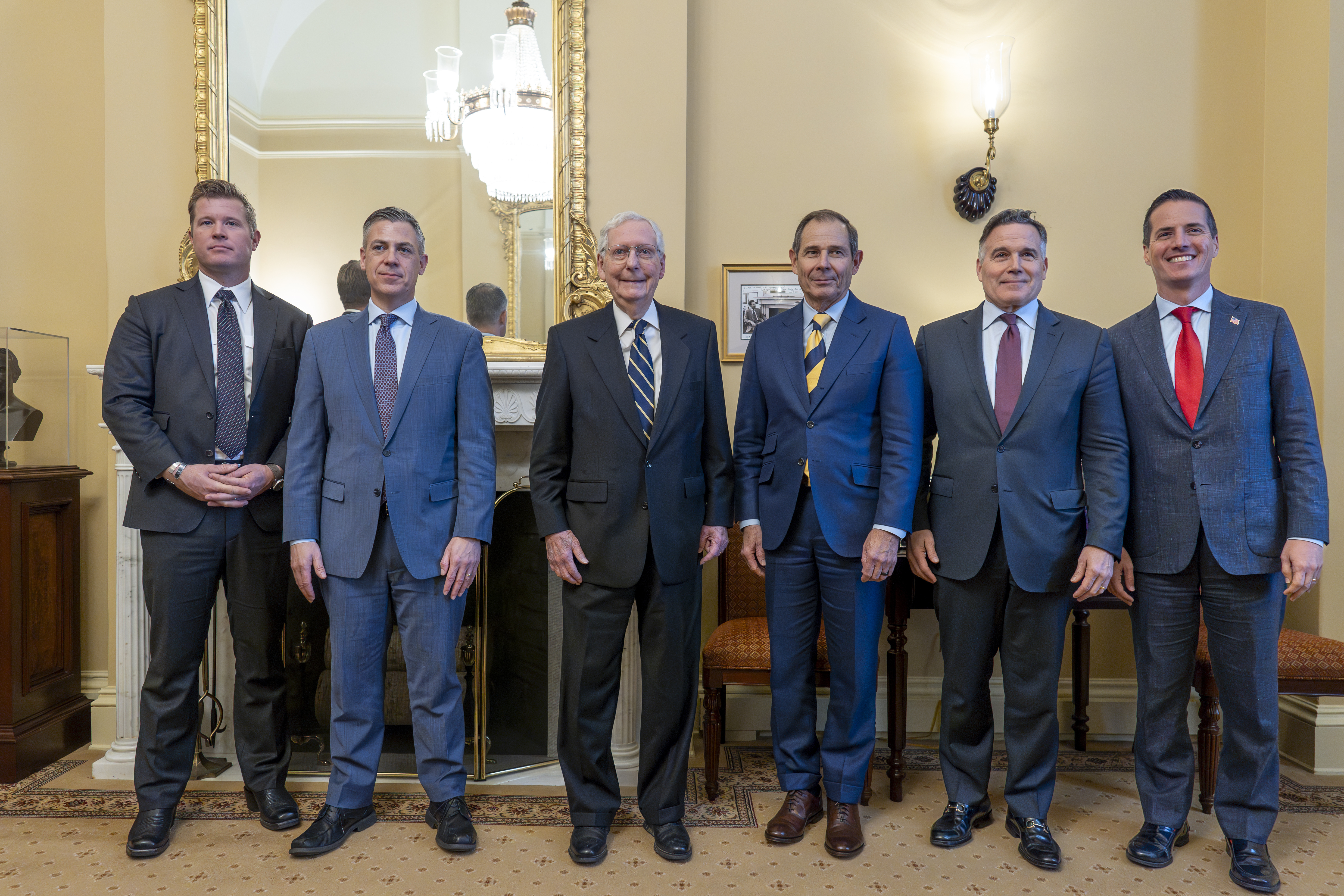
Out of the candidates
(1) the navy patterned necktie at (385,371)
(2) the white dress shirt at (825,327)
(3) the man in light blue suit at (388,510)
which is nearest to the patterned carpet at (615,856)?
(3) the man in light blue suit at (388,510)

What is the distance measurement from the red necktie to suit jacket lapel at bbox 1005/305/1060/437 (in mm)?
328

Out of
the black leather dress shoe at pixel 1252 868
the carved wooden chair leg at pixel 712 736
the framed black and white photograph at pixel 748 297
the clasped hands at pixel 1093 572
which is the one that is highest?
the framed black and white photograph at pixel 748 297

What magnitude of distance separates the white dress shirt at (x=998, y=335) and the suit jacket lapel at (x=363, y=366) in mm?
1691

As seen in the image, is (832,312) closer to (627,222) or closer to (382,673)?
(627,222)

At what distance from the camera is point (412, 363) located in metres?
2.28

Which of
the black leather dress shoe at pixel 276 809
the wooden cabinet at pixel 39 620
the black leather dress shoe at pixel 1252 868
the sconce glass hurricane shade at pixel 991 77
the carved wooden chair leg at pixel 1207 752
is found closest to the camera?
the black leather dress shoe at pixel 1252 868

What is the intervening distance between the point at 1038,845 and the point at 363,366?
2.32 m

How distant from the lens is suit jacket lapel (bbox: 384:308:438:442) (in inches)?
88.7

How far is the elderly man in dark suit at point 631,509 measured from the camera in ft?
7.18

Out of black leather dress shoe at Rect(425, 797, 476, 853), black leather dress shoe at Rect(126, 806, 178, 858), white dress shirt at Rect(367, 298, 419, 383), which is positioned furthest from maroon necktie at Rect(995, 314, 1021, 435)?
black leather dress shoe at Rect(126, 806, 178, 858)

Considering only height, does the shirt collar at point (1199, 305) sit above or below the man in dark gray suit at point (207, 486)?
above

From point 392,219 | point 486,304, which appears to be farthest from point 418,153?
point 392,219

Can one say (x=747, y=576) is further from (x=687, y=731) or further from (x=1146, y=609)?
(x=1146, y=609)

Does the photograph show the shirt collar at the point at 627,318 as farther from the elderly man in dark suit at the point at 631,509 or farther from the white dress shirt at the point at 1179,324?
the white dress shirt at the point at 1179,324
